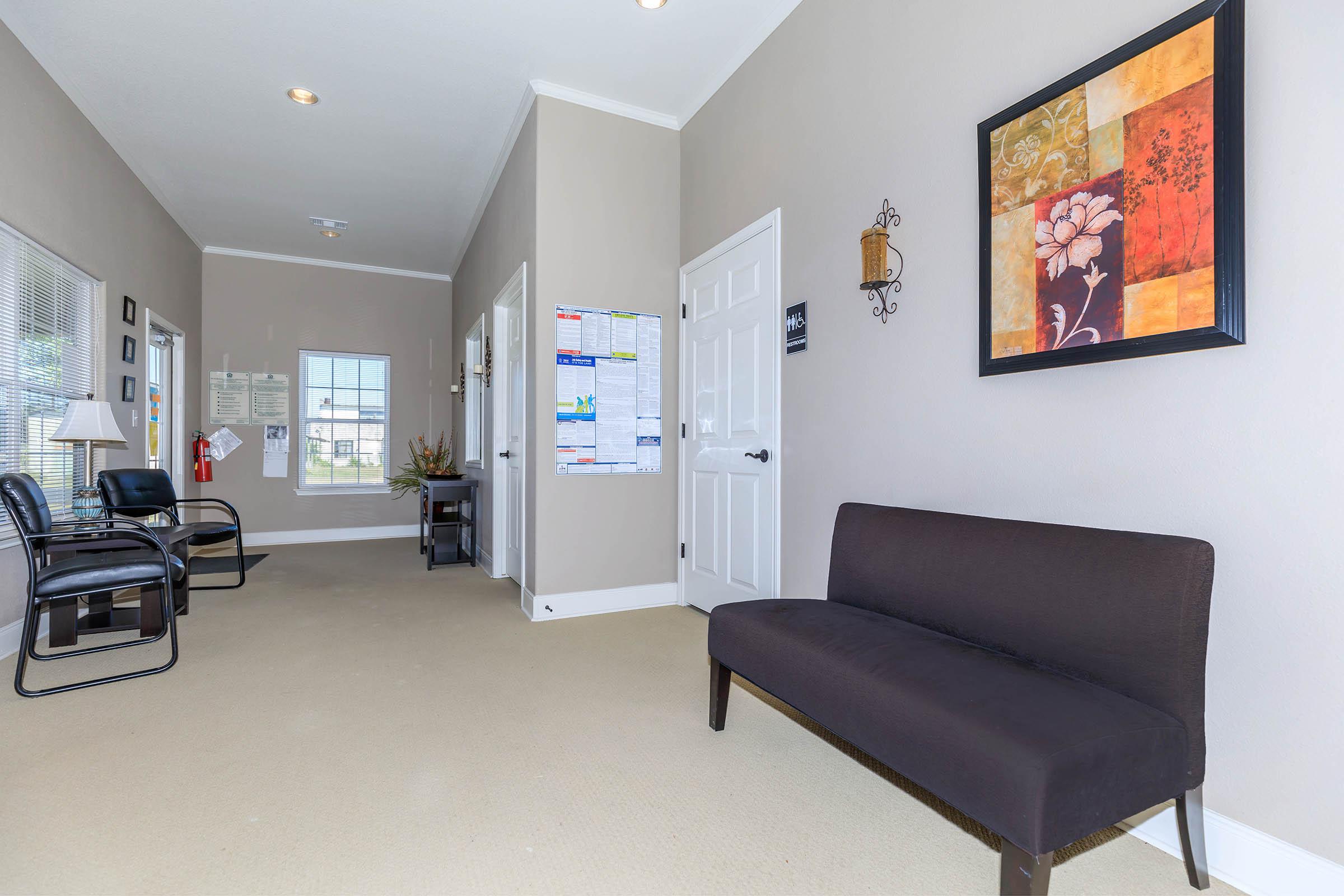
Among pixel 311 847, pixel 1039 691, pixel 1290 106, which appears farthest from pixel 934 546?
pixel 311 847

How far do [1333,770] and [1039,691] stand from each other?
0.60 meters

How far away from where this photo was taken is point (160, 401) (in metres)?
5.69

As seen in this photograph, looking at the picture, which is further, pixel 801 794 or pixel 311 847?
pixel 801 794

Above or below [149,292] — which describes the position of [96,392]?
below

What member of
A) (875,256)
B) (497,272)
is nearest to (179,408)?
(497,272)

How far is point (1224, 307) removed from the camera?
1451 millimetres

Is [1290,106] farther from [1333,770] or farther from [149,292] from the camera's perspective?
[149,292]

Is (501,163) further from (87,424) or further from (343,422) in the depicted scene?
(343,422)

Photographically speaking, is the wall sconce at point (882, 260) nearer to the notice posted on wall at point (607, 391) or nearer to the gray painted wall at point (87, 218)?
the notice posted on wall at point (607, 391)

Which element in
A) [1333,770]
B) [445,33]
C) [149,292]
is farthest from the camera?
[149,292]

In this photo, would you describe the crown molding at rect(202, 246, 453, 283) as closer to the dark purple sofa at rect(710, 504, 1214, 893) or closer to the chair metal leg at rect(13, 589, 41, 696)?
the chair metal leg at rect(13, 589, 41, 696)

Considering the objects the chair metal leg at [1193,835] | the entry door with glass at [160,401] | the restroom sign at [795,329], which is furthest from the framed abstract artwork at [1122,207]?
the entry door with glass at [160,401]

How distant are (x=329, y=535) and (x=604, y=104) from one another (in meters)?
5.49

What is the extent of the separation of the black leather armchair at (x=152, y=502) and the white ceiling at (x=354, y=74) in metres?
2.31
